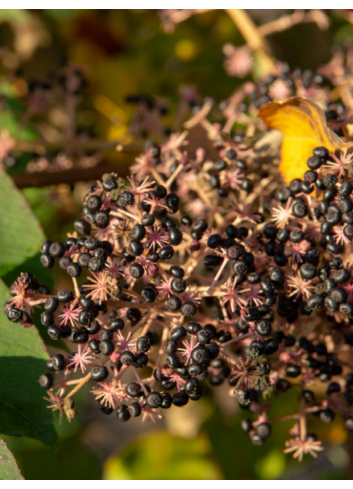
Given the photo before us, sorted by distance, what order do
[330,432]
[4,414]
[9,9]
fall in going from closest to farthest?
[4,414]
[9,9]
[330,432]

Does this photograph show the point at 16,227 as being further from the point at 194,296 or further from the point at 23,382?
the point at 194,296

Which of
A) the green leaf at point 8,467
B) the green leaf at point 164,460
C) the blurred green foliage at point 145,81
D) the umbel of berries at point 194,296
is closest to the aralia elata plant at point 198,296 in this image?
the umbel of berries at point 194,296

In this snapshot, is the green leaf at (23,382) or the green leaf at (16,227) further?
the green leaf at (16,227)

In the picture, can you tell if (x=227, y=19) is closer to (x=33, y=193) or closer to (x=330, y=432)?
(x=33, y=193)

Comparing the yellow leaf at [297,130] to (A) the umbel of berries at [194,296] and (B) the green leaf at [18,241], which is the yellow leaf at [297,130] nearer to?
(A) the umbel of berries at [194,296]

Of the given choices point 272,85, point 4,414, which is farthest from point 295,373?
point 272,85
